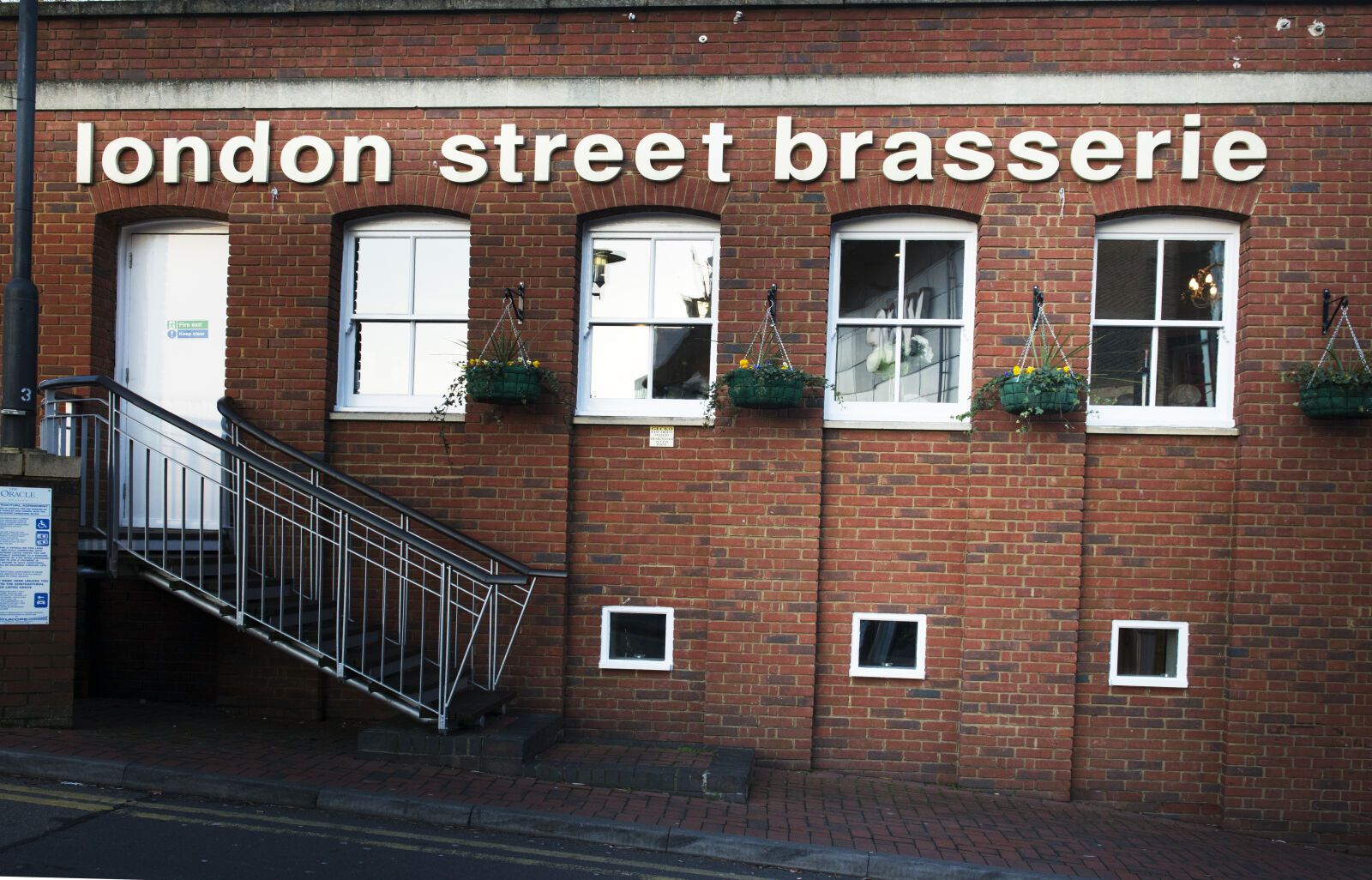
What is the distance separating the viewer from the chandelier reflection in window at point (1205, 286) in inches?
294

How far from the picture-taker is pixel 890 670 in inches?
291

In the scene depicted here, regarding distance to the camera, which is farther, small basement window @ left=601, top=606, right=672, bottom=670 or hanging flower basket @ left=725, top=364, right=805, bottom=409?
small basement window @ left=601, top=606, right=672, bottom=670

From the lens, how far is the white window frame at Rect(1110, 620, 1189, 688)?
722cm

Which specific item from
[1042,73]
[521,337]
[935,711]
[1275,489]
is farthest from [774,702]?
[1042,73]

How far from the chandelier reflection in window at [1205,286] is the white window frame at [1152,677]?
8.13 feet

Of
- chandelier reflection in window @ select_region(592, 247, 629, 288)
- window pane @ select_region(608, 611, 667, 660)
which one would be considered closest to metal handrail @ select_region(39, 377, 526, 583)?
window pane @ select_region(608, 611, 667, 660)

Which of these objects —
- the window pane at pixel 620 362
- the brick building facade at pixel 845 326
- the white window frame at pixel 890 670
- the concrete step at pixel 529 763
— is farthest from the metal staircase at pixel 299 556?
the white window frame at pixel 890 670

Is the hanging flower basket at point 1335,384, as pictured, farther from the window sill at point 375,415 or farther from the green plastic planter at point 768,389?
the window sill at point 375,415

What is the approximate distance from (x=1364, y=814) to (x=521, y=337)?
23.3 ft

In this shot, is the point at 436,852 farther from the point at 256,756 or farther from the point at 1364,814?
the point at 1364,814

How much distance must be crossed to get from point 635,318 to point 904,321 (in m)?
2.11

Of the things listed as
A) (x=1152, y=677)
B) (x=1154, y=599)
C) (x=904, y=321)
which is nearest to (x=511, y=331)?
(x=904, y=321)

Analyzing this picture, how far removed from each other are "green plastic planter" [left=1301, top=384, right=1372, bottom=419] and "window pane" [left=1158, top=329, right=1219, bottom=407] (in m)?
0.71

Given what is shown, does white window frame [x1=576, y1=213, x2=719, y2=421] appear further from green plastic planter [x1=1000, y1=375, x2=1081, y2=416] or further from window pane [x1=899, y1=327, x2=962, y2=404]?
green plastic planter [x1=1000, y1=375, x2=1081, y2=416]
